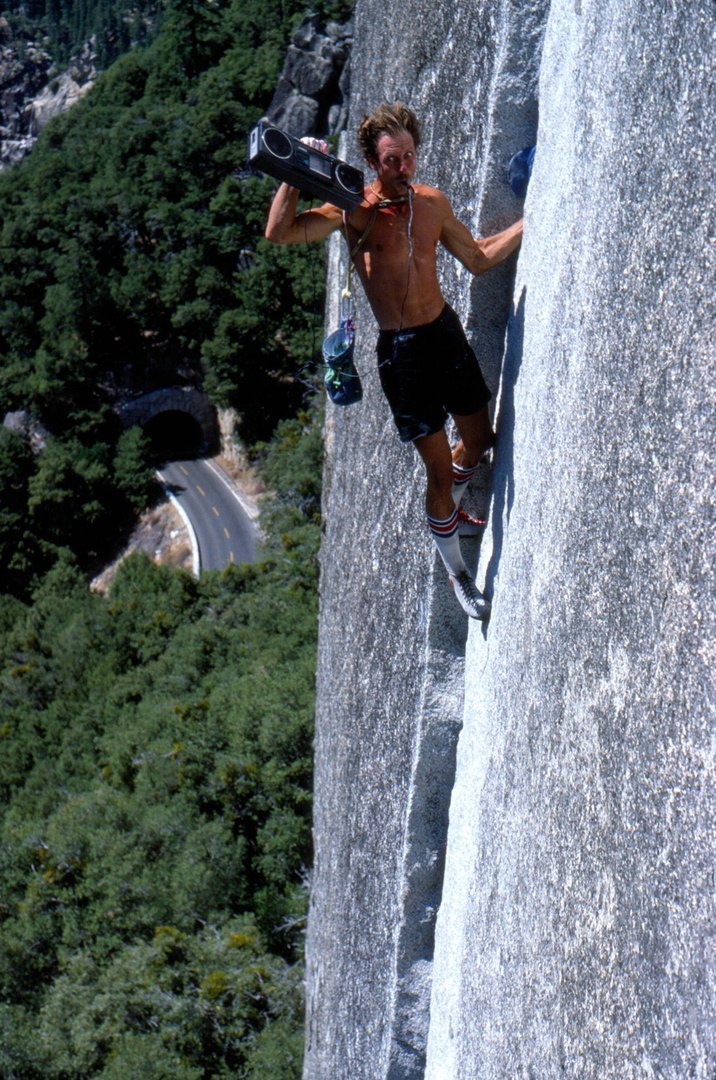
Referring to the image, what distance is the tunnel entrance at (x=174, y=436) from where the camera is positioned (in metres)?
36.8

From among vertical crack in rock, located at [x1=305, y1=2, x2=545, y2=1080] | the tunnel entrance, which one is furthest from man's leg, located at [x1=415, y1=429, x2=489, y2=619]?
the tunnel entrance

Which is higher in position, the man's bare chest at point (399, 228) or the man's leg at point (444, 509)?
the man's bare chest at point (399, 228)

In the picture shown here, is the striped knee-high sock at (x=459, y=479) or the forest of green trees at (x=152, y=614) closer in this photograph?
the striped knee-high sock at (x=459, y=479)

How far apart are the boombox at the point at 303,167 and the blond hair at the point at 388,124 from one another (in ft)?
0.55

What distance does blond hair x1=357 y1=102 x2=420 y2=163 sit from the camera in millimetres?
3439

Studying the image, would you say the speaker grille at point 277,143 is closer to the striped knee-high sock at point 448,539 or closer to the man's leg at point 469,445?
the man's leg at point 469,445

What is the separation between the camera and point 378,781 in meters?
5.24

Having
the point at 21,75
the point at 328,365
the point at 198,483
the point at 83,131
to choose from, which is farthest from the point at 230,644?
the point at 21,75

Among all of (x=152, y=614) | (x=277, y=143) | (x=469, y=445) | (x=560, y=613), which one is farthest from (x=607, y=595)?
(x=152, y=614)

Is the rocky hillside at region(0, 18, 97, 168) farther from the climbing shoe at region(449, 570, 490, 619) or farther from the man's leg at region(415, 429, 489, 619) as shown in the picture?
the climbing shoe at region(449, 570, 490, 619)

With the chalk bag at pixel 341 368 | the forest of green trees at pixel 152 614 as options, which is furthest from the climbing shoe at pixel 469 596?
the forest of green trees at pixel 152 614

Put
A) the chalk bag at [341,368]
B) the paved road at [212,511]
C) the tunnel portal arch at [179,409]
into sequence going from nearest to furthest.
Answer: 1. the chalk bag at [341,368]
2. the paved road at [212,511]
3. the tunnel portal arch at [179,409]

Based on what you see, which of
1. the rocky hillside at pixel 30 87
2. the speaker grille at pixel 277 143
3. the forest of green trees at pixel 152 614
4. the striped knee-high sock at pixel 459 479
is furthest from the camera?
the rocky hillside at pixel 30 87

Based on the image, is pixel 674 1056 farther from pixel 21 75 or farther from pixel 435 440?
pixel 21 75
